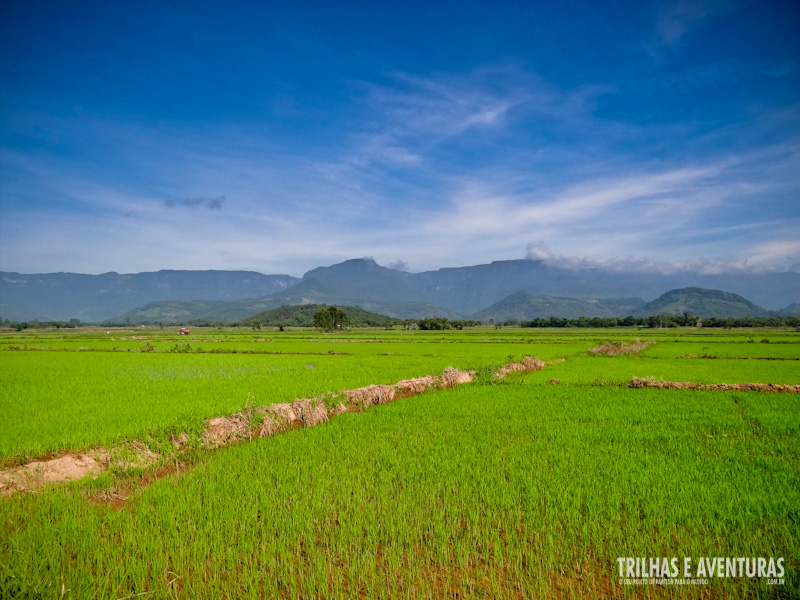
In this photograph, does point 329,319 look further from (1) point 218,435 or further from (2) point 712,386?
(1) point 218,435

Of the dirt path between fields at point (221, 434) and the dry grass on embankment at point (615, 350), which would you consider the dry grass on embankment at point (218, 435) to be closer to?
the dirt path between fields at point (221, 434)

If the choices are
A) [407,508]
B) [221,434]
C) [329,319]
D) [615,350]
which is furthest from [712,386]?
[329,319]

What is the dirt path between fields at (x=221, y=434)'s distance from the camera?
5.52m

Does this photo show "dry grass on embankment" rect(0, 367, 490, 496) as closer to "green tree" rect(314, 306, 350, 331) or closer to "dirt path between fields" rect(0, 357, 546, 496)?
"dirt path between fields" rect(0, 357, 546, 496)

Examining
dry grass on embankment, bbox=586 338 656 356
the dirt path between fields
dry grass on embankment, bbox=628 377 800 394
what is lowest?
dry grass on embankment, bbox=586 338 656 356

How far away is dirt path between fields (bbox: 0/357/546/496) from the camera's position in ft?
18.1

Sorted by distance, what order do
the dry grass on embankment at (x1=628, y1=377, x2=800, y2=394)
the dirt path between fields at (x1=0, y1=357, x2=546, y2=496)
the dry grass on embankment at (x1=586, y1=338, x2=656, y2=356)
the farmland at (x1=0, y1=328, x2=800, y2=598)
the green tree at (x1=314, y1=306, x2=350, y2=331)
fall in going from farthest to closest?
the green tree at (x1=314, y1=306, x2=350, y2=331) → the dry grass on embankment at (x1=586, y1=338, x2=656, y2=356) → the dry grass on embankment at (x1=628, y1=377, x2=800, y2=394) → the dirt path between fields at (x1=0, y1=357, x2=546, y2=496) → the farmland at (x1=0, y1=328, x2=800, y2=598)

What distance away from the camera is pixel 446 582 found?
10.7 feet

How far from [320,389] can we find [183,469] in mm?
6793

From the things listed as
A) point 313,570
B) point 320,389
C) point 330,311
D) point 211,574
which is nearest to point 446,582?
point 313,570

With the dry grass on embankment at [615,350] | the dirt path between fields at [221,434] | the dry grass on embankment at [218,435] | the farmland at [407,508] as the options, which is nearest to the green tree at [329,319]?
the dry grass on embankment at [615,350]

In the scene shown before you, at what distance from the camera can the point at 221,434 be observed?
312 inches

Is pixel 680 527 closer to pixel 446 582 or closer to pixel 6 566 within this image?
pixel 446 582

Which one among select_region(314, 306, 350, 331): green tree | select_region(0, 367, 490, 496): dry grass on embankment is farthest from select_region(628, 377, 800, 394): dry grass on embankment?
select_region(314, 306, 350, 331): green tree
